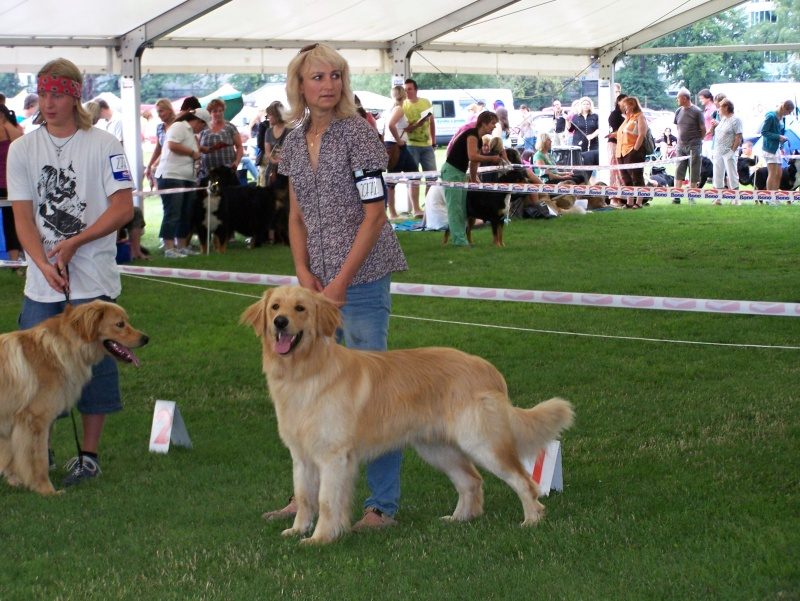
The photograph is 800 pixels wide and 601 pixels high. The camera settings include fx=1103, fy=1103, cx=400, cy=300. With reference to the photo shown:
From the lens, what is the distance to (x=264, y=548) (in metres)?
4.16

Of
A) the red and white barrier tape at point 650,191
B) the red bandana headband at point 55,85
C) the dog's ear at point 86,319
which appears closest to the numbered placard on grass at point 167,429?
the dog's ear at point 86,319

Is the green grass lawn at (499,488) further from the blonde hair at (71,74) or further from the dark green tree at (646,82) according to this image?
the dark green tree at (646,82)

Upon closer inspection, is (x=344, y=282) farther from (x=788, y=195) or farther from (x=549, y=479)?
(x=788, y=195)

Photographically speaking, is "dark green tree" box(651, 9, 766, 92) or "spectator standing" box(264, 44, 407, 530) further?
"dark green tree" box(651, 9, 766, 92)

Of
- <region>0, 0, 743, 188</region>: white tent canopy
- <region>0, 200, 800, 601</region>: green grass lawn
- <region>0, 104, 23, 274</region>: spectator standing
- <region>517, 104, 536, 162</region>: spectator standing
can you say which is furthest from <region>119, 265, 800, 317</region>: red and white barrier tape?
<region>517, 104, 536, 162</region>: spectator standing

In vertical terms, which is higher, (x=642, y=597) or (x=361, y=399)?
(x=361, y=399)

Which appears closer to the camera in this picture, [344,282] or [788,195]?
[344,282]

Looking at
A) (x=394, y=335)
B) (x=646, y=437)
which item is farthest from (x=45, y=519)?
(x=394, y=335)

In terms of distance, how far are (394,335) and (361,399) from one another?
4.65 metres

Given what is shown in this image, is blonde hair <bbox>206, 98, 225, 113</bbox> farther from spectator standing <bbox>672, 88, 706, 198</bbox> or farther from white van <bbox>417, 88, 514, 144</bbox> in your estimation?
white van <bbox>417, 88, 514, 144</bbox>

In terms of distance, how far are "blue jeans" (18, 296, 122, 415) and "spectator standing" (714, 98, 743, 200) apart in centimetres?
1749

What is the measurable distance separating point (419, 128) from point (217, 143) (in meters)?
4.11

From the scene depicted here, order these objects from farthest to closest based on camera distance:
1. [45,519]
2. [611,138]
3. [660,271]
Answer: [611,138] < [660,271] < [45,519]

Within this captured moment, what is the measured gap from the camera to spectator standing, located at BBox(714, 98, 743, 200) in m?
21.3
